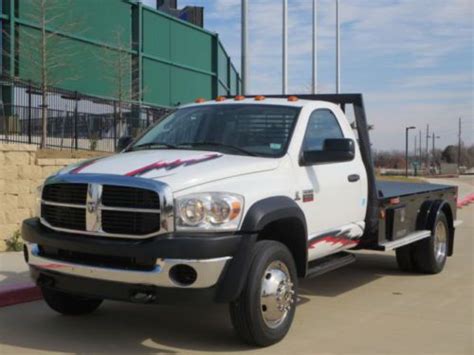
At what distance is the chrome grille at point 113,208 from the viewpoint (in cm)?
482

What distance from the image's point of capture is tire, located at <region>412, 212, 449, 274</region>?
28.0 feet

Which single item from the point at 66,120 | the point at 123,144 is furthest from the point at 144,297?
the point at 66,120

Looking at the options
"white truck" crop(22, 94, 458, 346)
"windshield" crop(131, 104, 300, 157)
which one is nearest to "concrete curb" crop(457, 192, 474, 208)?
"white truck" crop(22, 94, 458, 346)

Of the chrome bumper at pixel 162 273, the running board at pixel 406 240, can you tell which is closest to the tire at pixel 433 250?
the running board at pixel 406 240

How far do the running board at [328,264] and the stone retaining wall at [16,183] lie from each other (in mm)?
5150

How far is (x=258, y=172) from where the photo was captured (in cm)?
539

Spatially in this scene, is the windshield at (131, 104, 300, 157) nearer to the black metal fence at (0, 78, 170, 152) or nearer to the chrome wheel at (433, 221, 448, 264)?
the chrome wheel at (433, 221, 448, 264)

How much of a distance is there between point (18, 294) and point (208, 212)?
10.4ft

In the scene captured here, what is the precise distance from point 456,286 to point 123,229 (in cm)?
478

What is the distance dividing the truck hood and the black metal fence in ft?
35.1

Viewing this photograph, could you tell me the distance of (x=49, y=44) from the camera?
27.2 metres

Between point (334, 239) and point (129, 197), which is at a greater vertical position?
point (129, 197)

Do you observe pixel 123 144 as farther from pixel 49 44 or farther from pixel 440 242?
pixel 49 44

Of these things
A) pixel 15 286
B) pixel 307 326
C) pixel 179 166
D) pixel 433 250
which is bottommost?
pixel 307 326
